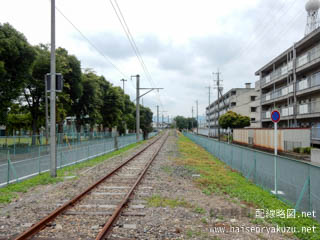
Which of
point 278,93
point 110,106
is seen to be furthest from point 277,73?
point 110,106

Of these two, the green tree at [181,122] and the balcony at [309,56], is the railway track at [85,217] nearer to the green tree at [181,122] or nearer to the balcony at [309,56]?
the balcony at [309,56]

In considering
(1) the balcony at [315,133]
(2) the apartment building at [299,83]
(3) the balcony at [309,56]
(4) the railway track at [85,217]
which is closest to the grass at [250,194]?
(4) the railway track at [85,217]

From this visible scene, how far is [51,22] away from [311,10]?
31.1 meters

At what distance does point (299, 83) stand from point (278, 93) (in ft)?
19.9

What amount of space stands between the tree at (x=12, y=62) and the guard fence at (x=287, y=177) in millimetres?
15466

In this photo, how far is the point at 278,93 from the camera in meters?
34.2

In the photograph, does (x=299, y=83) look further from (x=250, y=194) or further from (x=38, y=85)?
(x=38, y=85)

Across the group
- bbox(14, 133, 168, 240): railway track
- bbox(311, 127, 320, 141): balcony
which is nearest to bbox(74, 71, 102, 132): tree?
bbox(311, 127, 320, 141): balcony

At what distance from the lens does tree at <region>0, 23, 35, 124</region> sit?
669 inches

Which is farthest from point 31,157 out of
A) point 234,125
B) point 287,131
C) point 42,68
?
point 234,125

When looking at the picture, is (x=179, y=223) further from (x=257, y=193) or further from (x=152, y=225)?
(x=257, y=193)

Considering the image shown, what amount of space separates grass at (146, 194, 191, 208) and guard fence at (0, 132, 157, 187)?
559 centimetres

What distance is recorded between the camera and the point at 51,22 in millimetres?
10859

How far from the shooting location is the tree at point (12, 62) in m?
17.0
